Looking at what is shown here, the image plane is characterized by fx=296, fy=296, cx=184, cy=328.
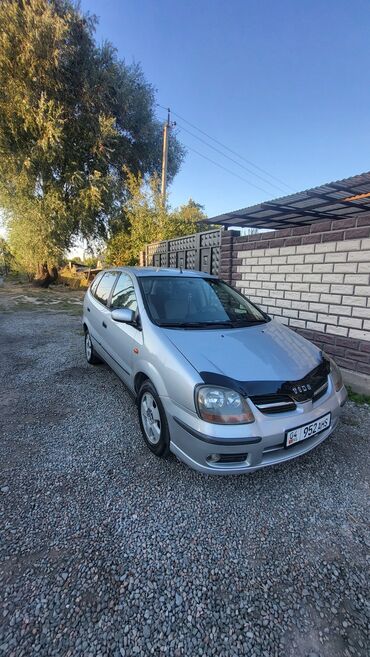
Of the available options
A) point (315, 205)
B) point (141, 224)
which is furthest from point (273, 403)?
point (141, 224)

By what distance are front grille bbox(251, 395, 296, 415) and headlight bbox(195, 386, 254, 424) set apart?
0.08m

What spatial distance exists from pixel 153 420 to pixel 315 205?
5271 mm

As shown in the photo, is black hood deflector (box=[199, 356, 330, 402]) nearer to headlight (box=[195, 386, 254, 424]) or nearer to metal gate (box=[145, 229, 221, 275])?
headlight (box=[195, 386, 254, 424])

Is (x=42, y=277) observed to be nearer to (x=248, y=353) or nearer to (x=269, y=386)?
(x=248, y=353)

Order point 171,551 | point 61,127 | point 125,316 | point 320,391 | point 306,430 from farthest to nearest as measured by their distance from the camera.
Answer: point 61,127 → point 125,316 → point 320,391 → point 306,430 → point 171,551

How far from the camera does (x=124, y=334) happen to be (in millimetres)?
2873

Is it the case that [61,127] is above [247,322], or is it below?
above

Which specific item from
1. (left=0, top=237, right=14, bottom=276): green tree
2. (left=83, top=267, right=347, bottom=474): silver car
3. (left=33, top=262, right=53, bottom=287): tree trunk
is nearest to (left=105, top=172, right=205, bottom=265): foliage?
(left=33, top=262, right=53, bottom=287): tree trunk

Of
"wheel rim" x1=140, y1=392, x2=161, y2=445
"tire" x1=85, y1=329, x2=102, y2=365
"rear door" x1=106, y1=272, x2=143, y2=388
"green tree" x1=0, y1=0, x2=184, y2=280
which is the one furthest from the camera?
"green tree" x1=0, y1=0, x2=184, y2=280

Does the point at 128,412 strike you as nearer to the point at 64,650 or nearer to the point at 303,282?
the point at 64,650

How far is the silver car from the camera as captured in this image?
1822mm

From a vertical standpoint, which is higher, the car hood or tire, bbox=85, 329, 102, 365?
the car hood

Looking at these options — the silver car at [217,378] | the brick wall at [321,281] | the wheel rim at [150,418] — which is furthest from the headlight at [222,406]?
the brick wall at [321,281]

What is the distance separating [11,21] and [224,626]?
52.5 ft
